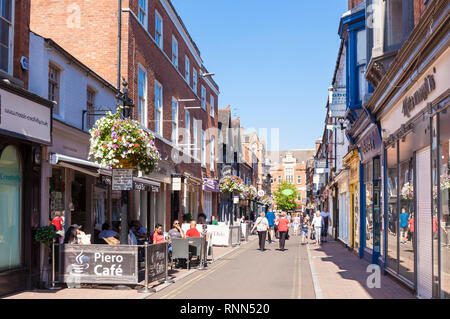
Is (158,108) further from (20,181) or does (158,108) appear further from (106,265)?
(106,265)

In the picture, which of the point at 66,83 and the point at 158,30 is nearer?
the point at 66,83

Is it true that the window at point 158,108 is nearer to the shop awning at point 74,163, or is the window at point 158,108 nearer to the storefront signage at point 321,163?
the shop awning at point 74,163

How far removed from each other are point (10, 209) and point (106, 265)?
226 cm

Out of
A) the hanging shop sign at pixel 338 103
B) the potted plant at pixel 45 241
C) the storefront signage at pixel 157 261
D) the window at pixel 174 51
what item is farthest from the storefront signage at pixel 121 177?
the window at pixel 174 51

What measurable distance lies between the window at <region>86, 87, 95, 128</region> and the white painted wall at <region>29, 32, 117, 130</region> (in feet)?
0.43

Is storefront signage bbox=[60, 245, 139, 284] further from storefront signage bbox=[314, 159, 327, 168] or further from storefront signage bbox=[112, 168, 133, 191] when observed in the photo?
storefront signage bbox=[314, 159, 327, 168]

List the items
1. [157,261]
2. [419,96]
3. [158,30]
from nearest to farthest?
1. [419,96]
2. [157,261]
3. [158,30]

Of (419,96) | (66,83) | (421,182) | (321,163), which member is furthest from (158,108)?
(321,163)

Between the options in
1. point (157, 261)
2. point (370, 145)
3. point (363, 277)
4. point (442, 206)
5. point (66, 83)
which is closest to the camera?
point (442, 206)

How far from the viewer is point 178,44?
27.1m

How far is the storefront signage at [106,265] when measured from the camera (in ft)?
35.2

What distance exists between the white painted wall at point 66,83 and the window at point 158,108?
6008 mm

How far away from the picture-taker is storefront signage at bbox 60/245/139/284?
35.2 feet

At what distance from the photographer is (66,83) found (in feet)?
45.0
